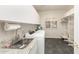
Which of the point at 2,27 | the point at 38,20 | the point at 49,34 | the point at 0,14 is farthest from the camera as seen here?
the point at 38,20

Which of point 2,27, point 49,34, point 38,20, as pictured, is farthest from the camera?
point 38,20
